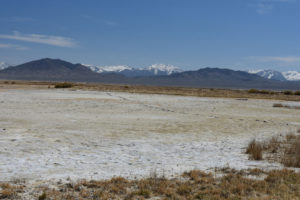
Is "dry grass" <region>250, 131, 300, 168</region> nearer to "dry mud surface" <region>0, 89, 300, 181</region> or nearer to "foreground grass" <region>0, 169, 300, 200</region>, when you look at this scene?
"dry mud surface" <region>0, 89, 300, 181</region>

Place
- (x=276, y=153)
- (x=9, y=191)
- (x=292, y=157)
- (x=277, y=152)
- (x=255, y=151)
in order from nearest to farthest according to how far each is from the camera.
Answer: (x=9, y=191)
(x=292, y=157)
(x=255, y=151)
(x=276, y=153)
(x=277, y=152)

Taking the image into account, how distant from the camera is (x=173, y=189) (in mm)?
7414

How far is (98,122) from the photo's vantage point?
61.5ft

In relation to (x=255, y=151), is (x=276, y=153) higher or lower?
lower

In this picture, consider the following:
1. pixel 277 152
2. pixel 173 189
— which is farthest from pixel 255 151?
pixel 173 189

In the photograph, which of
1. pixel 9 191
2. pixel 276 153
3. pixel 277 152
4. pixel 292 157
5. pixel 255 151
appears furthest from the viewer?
pixel 277 152

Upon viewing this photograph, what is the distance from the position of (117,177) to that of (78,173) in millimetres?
1094

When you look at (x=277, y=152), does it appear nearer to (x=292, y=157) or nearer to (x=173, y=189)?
(x=292, y=157)

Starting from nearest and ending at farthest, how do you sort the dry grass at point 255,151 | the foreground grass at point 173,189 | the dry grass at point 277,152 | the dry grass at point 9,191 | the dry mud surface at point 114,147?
the dry grass at point 9,191
the foreground grass at point 173,189
the dry mud surface at point 114,147
the dry grass at point 277,152
the dry grass at point 255,151

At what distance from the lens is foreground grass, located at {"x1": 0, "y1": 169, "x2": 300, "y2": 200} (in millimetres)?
6941

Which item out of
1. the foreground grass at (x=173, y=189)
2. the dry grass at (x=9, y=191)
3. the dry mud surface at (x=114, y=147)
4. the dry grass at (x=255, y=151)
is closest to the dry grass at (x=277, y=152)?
the dry grass at (x=255, y=151)

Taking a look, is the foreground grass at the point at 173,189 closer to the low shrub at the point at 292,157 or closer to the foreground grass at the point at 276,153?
the low shrub at the point at 292,157

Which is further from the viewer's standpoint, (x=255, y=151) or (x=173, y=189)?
(x=255, y=151)

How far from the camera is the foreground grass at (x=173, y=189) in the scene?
694cm
